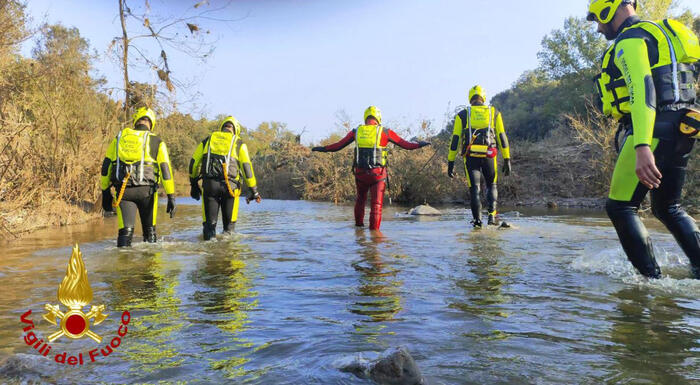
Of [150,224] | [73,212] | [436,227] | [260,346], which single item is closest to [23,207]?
[73,212]

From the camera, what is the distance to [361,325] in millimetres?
3186

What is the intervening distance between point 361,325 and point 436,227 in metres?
6.78

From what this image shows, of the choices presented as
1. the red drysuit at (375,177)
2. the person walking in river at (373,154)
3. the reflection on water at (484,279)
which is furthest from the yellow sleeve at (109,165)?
the reflection on water at (484,279)

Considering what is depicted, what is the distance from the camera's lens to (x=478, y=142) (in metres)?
9.37

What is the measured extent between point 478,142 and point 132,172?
5.84 meters

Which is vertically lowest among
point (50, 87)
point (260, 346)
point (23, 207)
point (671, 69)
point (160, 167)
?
point (260, 346)

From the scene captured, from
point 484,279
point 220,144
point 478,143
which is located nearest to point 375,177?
point 478,143

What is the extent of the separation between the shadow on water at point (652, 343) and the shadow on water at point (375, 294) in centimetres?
127

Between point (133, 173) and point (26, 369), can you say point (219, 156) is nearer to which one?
point (133, 173)

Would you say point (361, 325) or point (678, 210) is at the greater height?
point (678, 210)

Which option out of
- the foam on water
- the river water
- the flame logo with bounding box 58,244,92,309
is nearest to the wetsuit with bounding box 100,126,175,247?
the river water

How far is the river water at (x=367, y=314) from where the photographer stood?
243 centimetres

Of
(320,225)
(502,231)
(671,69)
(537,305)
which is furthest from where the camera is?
(320,225)

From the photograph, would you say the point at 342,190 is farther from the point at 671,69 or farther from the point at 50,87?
the point at 671,69
